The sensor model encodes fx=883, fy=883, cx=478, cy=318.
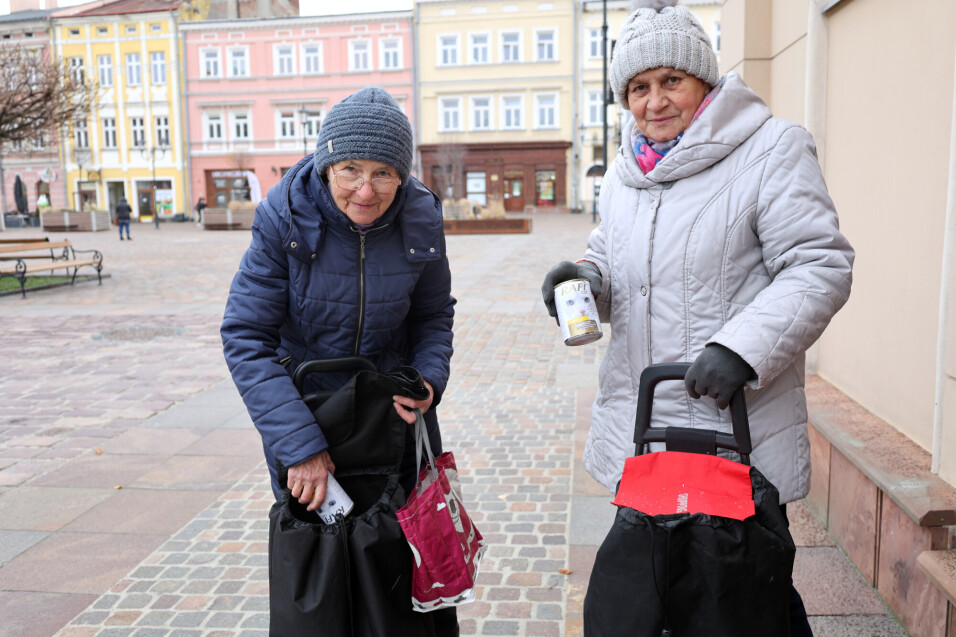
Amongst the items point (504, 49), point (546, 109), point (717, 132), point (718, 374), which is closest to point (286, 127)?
point (504, 49)

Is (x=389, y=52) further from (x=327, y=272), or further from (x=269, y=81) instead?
(x=327, y=272)

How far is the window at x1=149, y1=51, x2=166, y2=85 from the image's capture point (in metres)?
49.0

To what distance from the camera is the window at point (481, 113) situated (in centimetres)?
4697

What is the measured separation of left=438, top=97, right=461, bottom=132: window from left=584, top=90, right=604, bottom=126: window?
22.3ft

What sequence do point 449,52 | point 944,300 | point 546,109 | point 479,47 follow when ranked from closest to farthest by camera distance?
point 944,300 < point 546,109 < point 479,47 < point 449,52

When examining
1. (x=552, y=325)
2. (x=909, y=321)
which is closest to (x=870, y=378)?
(x=909, y=321)

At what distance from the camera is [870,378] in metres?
3.89

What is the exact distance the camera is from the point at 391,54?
47.2 metres

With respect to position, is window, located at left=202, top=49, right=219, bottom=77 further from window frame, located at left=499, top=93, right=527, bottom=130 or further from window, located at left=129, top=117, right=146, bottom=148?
window frame, located at left=499, top=93, right=527, bottom=130

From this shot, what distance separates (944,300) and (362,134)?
2.04m

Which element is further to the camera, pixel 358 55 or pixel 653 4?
pixel 358 55

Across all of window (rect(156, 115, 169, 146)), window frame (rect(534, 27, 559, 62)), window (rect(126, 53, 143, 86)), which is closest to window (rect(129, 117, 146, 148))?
window (rect(156, 115, 169, 146))

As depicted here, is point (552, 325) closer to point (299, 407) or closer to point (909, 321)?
point (909, 321)

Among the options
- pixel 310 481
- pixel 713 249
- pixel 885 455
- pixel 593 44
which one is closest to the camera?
pixel 713 249
